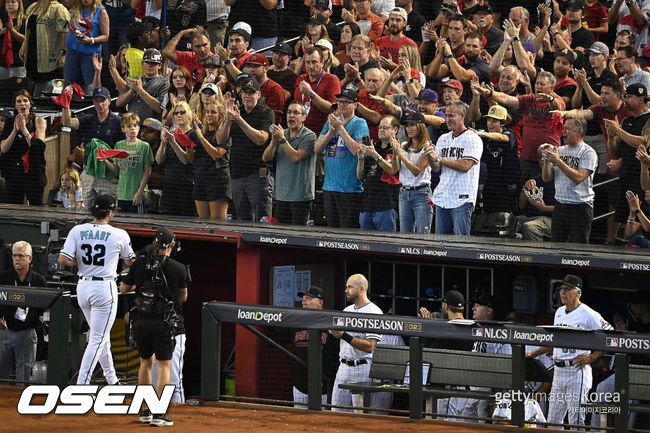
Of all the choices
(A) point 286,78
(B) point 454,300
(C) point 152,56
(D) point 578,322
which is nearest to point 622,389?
(D) point 578,322

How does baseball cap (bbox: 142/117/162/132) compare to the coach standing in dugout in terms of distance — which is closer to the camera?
the coach standing in dugout

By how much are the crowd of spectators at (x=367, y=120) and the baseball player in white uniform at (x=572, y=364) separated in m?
1.57

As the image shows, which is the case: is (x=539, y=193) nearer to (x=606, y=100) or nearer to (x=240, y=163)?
(x=606, y=100)

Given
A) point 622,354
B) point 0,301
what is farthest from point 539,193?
point 0,301

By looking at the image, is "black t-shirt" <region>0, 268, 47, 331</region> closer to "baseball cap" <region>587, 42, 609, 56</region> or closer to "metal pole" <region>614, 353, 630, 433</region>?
"metal pole" <region>614, 353, 630, 433</region>

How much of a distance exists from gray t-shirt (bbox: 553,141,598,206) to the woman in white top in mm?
1255

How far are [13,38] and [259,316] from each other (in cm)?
863

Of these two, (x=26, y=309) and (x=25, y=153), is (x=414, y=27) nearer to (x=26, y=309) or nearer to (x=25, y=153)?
(x=25, y=153)

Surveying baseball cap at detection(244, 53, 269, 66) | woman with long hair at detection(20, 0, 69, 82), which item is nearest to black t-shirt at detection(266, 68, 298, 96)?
baseball cap at detection(244, 53, 269, 66)

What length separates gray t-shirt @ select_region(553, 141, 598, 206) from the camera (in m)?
11.4

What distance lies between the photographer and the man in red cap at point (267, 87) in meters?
13.5

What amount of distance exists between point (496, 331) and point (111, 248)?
10.9 ft

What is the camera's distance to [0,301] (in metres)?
10.4

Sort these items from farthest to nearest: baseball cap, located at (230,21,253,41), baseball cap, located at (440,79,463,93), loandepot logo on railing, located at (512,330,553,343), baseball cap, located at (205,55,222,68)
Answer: baseball cap, located at (230,21,253,41), baseball cap, located at (205,55,222,68), baseball cap, located at (440,79,463,93), loandepot logo on railing, located at (512,330,553,343)
